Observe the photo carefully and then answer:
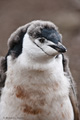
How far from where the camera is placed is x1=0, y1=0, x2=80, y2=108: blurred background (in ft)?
30.7

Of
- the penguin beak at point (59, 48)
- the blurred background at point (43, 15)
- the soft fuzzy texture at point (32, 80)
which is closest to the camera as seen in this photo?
the penguin beak at point (59, 48)

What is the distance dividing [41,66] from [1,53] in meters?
4.59

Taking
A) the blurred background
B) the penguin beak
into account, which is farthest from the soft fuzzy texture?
the blurred background

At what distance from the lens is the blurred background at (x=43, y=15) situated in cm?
936

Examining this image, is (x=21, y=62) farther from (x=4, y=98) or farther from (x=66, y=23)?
(x=66, y=23)

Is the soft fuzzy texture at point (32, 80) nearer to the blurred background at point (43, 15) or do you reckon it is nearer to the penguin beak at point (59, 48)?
the penguin beak at point (59, 48)

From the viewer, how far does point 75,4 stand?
11016 millimetres

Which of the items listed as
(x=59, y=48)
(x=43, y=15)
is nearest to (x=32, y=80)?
(x=59, y=48)

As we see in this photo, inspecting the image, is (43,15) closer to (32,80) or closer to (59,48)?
(32,80)

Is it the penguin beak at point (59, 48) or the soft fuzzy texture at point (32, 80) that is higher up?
the penguin beak at point (59, 48)

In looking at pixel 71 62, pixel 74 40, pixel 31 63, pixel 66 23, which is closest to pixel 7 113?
pixel 31 63

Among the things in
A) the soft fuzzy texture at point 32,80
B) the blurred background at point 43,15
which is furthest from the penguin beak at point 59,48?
the blurred background at point 43,15

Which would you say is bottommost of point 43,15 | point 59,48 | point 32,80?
point 32,80

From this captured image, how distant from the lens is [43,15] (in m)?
10.4
